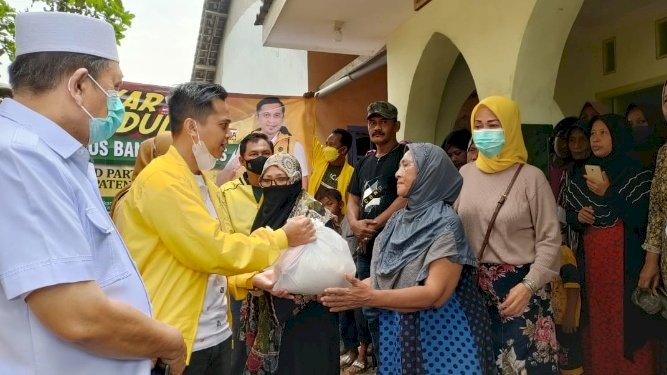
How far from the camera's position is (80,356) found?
46.6 inches

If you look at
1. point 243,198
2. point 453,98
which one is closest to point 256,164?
point 243,198

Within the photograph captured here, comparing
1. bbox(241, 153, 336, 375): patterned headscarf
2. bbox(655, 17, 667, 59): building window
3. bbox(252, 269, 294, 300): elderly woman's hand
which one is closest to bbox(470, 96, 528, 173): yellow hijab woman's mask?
bbox(241, 153, 336, 375): patterned headscarf

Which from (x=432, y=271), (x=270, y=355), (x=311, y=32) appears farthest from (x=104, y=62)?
(x=311, y=32)

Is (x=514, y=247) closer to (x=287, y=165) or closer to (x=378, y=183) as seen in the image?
(x=287, y=165)

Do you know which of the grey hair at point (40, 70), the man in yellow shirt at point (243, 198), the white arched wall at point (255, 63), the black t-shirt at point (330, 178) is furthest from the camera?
the white arched wall at point (255, 63)

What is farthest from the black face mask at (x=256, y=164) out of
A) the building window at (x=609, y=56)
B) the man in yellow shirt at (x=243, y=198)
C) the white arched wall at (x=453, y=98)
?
the building window at (x=609, y=56)

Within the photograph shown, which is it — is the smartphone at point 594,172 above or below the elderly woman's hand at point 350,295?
above

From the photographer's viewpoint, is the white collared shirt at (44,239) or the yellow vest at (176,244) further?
the yellow vest at (176,244)

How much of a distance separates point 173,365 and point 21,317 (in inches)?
17.1

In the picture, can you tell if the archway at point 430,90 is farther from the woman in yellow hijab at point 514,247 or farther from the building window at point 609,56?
the woman in yellow hijab at point 514,247

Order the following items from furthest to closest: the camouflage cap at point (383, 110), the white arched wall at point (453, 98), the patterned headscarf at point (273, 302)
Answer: the white arched wall at point (453, 98), the camouflage cap at point (383, 110), the patterned headscarf at point (273, 302)

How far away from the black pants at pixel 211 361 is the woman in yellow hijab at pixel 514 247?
132cm

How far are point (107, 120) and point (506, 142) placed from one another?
210 centimetres

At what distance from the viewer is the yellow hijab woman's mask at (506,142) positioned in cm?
280
